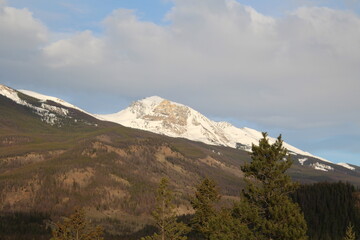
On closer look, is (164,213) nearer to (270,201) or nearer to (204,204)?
(204,204)

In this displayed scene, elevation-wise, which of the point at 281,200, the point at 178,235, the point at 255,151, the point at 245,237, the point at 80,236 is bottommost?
the point at 80,236

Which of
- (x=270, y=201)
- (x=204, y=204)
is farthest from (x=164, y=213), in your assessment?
(x=270, y=201)

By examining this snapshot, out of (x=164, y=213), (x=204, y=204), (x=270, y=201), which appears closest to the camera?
(x=270, y=201)

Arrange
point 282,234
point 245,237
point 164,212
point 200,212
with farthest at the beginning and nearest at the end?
point 200,212 < point 164,212 < point 245,237 < point 282,234

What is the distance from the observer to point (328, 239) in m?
187

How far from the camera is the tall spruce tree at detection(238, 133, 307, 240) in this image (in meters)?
44.3

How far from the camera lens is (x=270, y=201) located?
46219 millimetres

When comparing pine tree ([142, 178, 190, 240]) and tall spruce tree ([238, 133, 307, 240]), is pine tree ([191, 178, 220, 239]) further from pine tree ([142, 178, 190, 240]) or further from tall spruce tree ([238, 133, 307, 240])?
tall spruce tree ([238, 133, 307, 240])

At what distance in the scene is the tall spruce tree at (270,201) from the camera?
4428 cm

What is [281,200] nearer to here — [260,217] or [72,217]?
[260,217]

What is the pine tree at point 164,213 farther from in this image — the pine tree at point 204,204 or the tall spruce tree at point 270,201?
the tall spruce tree at point 270,201

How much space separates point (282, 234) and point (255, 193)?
515 centimetres

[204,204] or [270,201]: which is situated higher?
[270,201]

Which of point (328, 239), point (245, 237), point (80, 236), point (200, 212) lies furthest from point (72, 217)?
point (328, 239)
